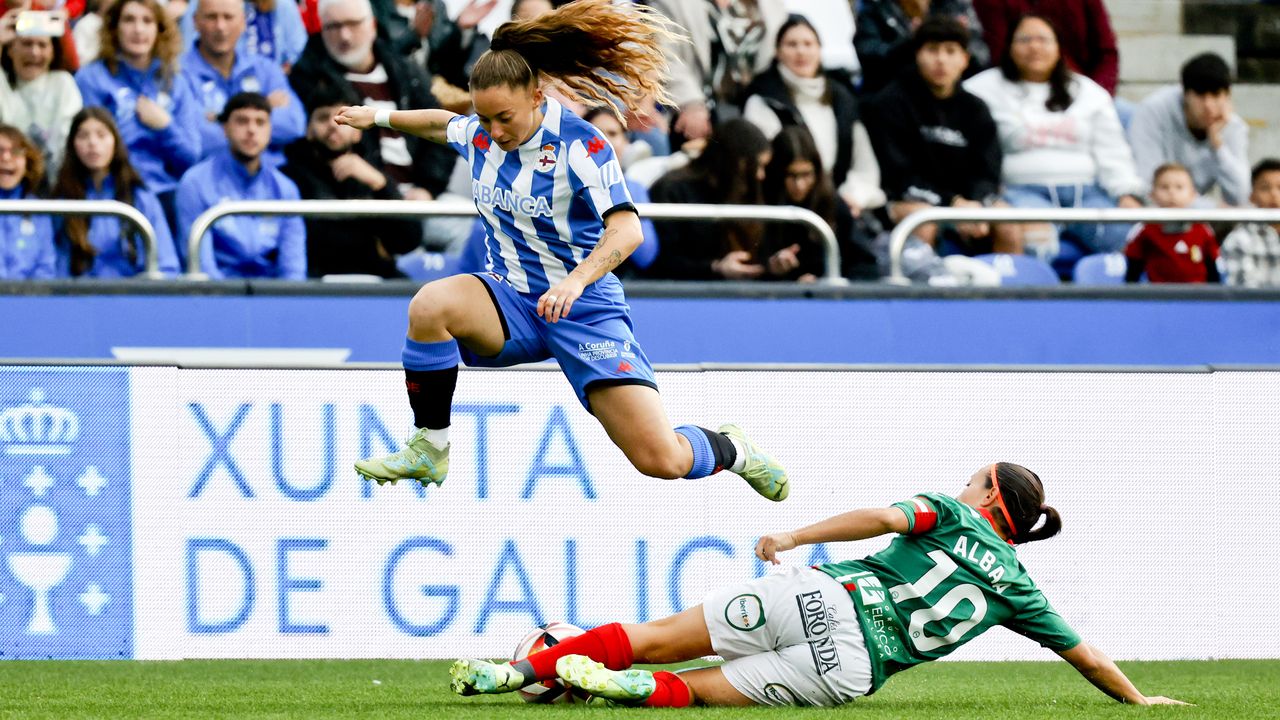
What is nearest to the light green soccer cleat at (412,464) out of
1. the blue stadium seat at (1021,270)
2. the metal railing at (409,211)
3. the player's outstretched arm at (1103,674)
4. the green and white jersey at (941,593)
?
the green and white jersey at (941,593)

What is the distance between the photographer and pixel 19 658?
22.3 ft

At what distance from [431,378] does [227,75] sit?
3.61 metres

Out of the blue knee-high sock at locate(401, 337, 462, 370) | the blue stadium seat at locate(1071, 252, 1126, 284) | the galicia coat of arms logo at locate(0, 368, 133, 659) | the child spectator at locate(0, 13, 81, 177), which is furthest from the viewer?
the blue stadium seat at locate(1071, 252, 1126, 284)

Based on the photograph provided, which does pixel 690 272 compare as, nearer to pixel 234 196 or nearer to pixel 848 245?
pixel 848 245

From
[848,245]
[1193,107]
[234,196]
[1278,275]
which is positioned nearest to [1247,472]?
[1278,275]

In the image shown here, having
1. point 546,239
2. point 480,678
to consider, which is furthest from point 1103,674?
point 546,239

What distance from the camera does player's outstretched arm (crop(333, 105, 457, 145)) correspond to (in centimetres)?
565

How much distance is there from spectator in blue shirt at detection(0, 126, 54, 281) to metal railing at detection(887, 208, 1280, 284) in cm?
387

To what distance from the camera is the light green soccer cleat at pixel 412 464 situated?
18.2 feet

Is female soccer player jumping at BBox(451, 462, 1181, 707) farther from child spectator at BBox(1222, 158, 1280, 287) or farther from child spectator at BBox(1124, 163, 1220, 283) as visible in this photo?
child spectator at BBox(1222, 158, 1280, 287)

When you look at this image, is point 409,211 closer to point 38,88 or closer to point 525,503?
point 525,503

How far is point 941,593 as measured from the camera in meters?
5.34

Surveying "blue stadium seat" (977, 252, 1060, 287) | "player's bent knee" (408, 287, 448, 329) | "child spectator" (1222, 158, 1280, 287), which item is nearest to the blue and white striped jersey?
"player's bent knee" (408, 287, 448, 329)

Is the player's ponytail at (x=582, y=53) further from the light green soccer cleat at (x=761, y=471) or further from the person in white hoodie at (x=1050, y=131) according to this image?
the person in white hoodie at (x=1050, y=131)
